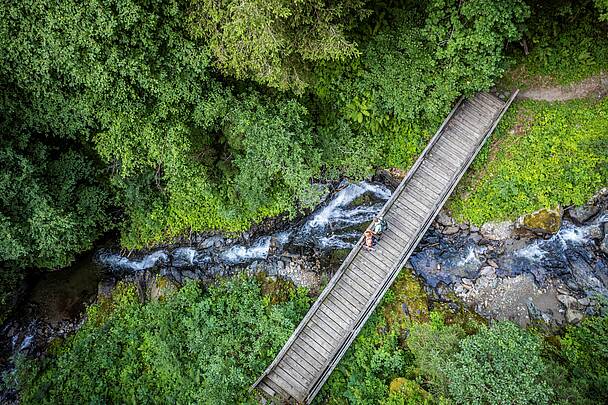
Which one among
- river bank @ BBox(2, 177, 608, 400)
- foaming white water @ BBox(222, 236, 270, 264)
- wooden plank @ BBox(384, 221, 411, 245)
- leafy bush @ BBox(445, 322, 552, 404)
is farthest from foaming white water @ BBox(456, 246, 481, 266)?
foaming white water @ BBox(222, 236, 270, 264)

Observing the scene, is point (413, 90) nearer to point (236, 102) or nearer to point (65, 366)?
point (236, 102)

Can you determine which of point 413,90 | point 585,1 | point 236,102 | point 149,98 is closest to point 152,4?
point 149,98

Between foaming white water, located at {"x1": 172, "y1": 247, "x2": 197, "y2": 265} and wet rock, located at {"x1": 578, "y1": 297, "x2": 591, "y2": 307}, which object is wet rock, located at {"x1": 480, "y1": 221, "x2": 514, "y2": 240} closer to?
wet rock, located at {"x1": 578, "y1": 297, "x2": 591, "y2": 307}

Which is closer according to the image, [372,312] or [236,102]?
[236,102]

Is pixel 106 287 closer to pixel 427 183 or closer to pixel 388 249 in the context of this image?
pixel 388 249

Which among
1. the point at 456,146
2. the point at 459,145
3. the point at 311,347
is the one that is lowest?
the point at 311,347

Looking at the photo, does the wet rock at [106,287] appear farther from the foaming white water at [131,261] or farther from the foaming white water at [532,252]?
the foaming white water at [532,252]

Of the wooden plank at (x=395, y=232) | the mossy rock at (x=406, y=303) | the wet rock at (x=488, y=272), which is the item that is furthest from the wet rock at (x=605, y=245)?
the wooden plank at (x=395, y=232)

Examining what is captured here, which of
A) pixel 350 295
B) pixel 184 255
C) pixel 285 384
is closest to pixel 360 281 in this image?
pixel 350 295
